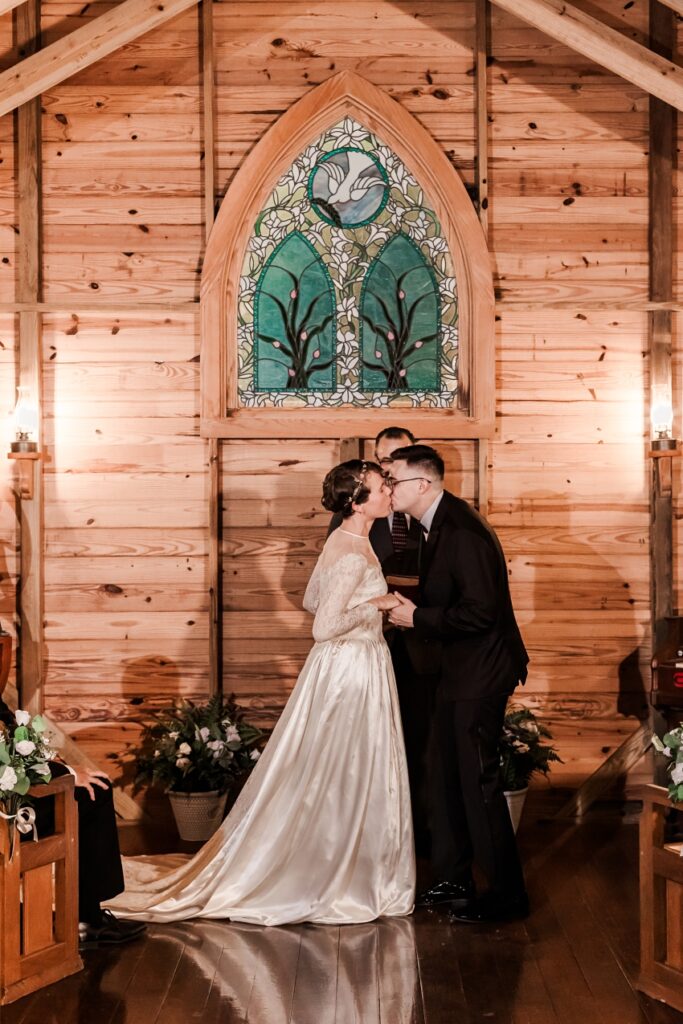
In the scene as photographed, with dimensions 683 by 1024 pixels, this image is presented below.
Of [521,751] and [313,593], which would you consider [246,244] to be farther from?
[521,751]

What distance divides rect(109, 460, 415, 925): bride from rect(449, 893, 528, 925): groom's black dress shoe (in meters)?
0.21

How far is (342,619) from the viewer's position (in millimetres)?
4453

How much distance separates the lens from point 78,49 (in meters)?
5.58

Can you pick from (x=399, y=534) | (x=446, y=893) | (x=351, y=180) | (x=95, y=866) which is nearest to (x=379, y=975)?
(x=446, y=893)

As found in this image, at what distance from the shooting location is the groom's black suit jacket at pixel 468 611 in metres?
4.36

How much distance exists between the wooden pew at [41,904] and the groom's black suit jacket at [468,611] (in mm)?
1579

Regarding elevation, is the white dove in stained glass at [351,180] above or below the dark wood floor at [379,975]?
above

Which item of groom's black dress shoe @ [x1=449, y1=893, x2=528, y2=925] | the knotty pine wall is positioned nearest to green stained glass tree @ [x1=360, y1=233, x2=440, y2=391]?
the knotty pine wall

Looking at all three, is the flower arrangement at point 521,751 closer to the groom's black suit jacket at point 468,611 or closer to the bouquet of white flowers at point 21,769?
the groom's black suit jacket at point 468,611

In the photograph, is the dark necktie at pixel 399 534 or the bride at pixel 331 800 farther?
the dark necktie at pixel 399 534

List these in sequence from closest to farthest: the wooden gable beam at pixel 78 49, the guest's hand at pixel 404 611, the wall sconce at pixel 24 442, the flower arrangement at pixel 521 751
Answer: the guest's hand at pixel 404 611
the flower arrangement at pixel 521 751
the wooden gable beam at pixel 78 49
the wall sconce at pixel 24 442

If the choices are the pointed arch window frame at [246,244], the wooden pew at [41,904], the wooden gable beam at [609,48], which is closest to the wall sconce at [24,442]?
the pointed arch window frame at [246,244]

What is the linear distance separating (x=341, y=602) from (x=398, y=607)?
245 mm

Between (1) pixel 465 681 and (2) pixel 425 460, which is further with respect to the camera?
(2) pixel 425 460
